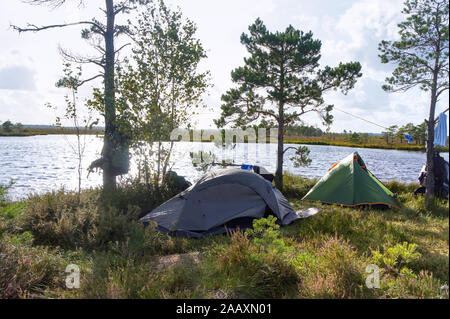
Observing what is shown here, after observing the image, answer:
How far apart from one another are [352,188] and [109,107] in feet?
25.1

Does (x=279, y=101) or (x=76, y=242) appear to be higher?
(x=279, y=101)

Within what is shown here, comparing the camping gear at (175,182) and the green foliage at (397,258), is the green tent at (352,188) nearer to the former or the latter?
the camping gear at (175,182)

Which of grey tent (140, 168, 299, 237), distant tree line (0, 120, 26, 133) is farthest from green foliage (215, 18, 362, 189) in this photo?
distant tree line (0, 120, 26, 133)

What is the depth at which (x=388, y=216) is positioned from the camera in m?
7.50

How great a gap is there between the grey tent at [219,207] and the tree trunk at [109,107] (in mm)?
3176

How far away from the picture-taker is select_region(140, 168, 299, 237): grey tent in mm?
6180

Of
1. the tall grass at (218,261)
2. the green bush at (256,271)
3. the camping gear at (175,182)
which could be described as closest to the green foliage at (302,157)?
the camping gear at (175,182)

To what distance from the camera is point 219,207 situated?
21.2 feet

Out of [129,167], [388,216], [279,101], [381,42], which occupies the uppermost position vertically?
[381,42]

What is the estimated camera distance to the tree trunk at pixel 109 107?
8477 mm

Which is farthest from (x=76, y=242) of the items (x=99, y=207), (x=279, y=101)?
(x=279, y=101)

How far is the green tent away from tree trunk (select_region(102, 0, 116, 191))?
6.61 metres
